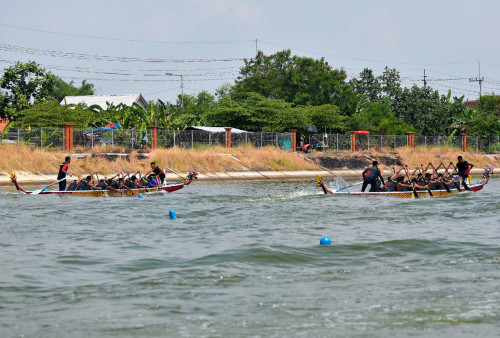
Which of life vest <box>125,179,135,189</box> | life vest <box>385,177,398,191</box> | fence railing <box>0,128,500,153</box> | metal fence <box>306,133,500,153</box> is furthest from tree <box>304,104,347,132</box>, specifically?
life vest <box>385,177,398,191</box>

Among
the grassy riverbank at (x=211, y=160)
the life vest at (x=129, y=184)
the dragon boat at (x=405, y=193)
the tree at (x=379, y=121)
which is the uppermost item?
the tree at (x=379, y=121)

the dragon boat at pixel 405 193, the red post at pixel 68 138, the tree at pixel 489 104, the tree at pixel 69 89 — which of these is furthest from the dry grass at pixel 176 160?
the tree at pixel 69 89

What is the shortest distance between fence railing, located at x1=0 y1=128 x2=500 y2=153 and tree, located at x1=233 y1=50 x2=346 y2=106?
808cm

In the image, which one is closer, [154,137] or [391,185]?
[391,185]

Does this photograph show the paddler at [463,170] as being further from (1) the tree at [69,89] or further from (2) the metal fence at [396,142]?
(1) the tree at [69,89]

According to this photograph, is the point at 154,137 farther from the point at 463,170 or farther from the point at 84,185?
the point at 463,170

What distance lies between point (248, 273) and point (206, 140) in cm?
3449

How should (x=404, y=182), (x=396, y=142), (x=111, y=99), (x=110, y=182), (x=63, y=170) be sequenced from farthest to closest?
(x=111, y=99) < (x=396, y=142) < (x=63, y=170) < (x=110, y=182) < (x=404, y=182)

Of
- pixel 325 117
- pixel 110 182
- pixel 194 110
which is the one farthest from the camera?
pixel 194 110

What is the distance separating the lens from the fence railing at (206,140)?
129 ft

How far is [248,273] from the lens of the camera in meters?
11.9

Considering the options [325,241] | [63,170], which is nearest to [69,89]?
[63,170]

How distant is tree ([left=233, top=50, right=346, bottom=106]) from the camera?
204ft

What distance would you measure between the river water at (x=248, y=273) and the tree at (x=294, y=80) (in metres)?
41.6
